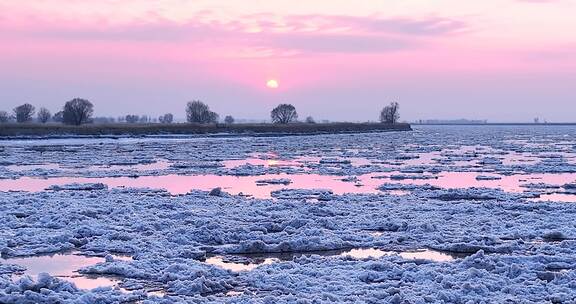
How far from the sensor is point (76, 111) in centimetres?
9538

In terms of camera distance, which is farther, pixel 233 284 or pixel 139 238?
pixel 139 238

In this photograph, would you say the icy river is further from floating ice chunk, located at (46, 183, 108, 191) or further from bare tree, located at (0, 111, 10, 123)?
bare tree, located at (0, 111, 10, 123)

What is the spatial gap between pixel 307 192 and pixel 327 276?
9592mm

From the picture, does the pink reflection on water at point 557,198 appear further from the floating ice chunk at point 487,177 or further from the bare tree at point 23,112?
the bare tree at point 23,112

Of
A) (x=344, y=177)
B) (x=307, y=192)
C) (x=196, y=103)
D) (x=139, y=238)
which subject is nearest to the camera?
(x=139, y=238)

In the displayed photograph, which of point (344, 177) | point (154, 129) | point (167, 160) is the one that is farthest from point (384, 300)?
point (154, 129)

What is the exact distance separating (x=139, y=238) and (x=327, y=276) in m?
3.86

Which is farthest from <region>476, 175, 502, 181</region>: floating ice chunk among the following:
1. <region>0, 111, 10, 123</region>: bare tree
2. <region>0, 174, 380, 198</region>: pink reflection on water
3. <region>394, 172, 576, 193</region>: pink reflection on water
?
<region>0, 111, 10, 123</region>: bare tree

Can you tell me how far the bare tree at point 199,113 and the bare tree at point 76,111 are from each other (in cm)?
2923

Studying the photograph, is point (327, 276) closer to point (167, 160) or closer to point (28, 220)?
point (28, 220)

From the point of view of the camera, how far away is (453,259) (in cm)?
1013

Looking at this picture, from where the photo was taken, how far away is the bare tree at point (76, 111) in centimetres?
9512

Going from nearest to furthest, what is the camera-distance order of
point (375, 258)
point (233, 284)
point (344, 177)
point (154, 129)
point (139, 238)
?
point (233, 284), point (375, 258), point (139, 238), point (344, 177), point (154, 129)

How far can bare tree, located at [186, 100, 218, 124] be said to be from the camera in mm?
125312
